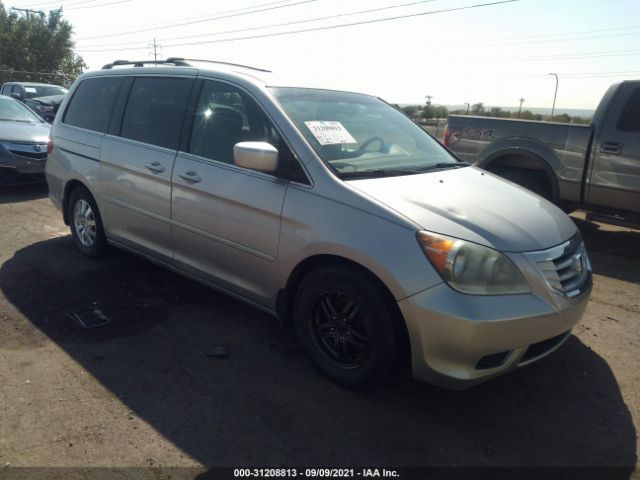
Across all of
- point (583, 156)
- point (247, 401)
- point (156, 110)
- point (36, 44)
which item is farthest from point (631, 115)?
point (36, 44)

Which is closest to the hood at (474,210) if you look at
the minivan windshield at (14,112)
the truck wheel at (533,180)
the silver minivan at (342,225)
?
the silver minivan at (342,225)

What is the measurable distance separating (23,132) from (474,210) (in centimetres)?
817

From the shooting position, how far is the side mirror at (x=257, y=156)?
306 cm

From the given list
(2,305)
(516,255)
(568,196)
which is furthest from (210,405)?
(568,196)

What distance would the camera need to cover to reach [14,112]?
9211 mm

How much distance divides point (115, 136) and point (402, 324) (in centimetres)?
319

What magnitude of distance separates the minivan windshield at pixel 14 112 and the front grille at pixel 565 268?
9257mm

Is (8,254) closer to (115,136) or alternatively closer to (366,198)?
(115,136)

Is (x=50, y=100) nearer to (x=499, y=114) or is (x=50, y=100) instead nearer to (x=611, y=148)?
(x=611, y=148)

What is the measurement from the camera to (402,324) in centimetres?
274

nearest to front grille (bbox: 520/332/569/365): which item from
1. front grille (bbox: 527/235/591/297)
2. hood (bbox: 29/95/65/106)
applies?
front grille (bbox: 527/235/591/297)

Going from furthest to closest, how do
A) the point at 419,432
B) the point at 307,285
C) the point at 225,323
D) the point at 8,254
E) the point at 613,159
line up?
1. the point at 613,159
2. the point at 8,254
3. the point at 225,323
4. the point at 307,285
5. the point at 419,432

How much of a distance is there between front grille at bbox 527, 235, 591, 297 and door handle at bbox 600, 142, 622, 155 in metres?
3.41

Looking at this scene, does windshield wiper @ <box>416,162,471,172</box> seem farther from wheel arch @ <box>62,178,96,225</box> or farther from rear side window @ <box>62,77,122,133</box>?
wheel arch @ <box>62,178,96,225</box>
